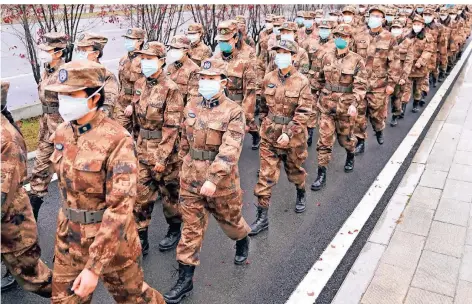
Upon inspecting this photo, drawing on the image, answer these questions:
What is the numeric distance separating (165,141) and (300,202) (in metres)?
2.11

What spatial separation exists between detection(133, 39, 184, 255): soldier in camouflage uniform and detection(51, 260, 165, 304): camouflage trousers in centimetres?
153

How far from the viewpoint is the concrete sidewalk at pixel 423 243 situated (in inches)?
171

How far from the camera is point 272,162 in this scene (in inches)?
217

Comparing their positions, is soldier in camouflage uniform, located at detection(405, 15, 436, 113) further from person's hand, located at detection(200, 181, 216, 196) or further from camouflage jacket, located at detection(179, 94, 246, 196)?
person's hand, located at detection(200, 181, 216, 196)

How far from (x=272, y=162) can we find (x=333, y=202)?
1190 mm

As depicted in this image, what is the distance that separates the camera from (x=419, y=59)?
10.4 metres

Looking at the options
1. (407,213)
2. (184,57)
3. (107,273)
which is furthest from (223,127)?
(407,213)

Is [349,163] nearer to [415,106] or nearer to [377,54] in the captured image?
[377,54]

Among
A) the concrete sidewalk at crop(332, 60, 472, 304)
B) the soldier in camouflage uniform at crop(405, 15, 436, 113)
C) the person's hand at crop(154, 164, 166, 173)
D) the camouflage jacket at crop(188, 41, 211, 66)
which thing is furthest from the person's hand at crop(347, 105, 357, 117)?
the soldier in camouflage uniform at crop(405, 15, 436, 113)

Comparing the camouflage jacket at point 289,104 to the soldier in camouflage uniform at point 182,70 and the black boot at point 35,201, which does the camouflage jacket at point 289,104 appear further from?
the black boot at point 35,201

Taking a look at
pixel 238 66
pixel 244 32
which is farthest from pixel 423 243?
pixel 244 32

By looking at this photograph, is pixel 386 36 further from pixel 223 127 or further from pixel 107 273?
pixel 107 273

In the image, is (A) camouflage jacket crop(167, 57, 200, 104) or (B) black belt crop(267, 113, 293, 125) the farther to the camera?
(A) camouflage jacket crop(167, 57, 200, 104)

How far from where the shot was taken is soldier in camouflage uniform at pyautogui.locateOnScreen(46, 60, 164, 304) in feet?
9.26
